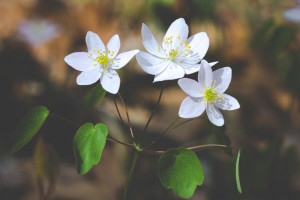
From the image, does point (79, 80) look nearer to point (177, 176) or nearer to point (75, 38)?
point (177, 176)

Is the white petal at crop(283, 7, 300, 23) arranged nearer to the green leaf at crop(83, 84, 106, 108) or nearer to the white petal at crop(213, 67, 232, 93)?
the white petal at crop(213, 67, 232, 93)

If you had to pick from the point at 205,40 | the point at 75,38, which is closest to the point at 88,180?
the point at 205,40

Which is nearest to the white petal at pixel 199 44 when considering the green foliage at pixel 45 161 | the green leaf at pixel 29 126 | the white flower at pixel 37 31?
→ the green leaf at pixel 29 126

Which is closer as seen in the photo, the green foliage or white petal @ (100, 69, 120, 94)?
white petal @ (100, 69, 120, 94)

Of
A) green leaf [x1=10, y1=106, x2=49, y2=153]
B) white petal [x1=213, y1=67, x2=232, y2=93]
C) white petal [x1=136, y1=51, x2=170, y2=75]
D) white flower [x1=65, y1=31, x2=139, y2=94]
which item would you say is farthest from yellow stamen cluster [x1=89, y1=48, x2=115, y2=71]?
white petal [x1=213, y1=67, x2=232, y2=93]

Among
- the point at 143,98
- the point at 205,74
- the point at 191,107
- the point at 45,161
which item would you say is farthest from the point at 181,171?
the point at 143,98
